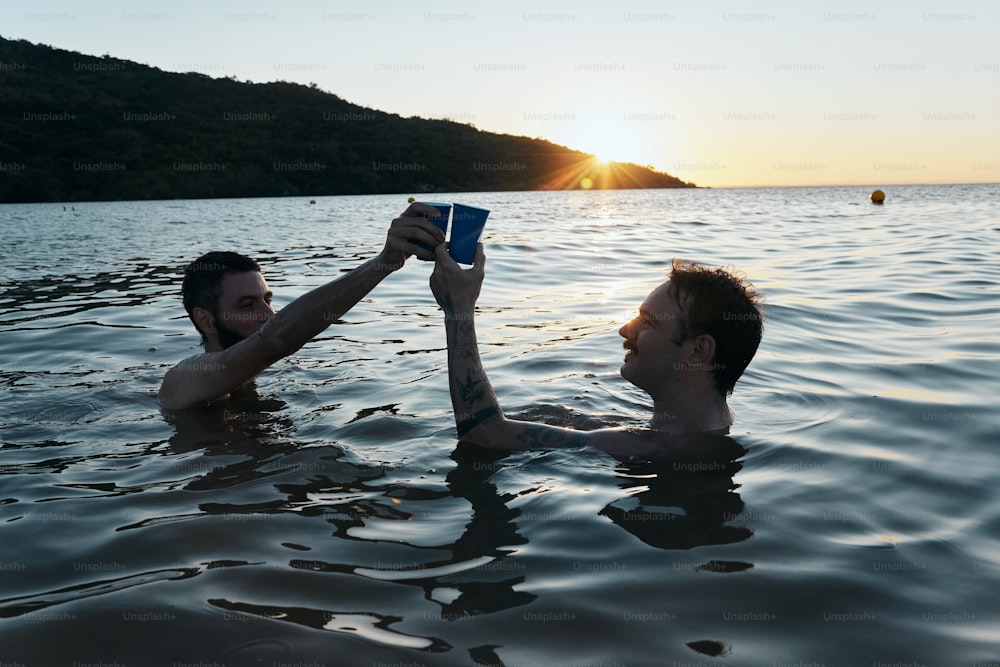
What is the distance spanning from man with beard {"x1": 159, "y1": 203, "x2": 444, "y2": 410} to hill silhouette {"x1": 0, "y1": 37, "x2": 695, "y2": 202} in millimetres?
53782

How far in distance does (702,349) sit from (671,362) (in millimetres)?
167

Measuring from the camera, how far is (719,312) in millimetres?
3658

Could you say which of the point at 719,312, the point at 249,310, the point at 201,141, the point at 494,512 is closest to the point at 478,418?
the point at 494,512

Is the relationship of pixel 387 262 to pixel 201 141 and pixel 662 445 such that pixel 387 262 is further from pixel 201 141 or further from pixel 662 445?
pixel 201 141

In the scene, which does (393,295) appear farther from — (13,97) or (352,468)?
(13,97)

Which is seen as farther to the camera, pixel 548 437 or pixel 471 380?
pixel 548 437

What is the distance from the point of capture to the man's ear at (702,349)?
12.0 feet

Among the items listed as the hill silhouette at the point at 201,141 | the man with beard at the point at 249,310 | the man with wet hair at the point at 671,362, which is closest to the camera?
the man with beard at the point at 249,310

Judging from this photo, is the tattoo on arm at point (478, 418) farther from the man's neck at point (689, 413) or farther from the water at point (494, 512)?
the man's neck at point (689, 413)

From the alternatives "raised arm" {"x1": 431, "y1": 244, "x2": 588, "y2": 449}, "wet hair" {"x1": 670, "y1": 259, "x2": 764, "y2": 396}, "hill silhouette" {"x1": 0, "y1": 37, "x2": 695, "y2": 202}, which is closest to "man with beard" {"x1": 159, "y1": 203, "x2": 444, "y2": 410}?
"raised arm" {"x1": 431, "y1": 244, "x2": 588, "y2": 449}

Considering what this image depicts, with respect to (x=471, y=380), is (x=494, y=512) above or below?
below

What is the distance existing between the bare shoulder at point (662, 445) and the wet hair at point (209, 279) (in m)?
2.53

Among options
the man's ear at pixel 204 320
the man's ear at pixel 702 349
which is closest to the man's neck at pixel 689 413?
the man's ear at pixel 702 349

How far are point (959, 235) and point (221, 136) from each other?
230ft
